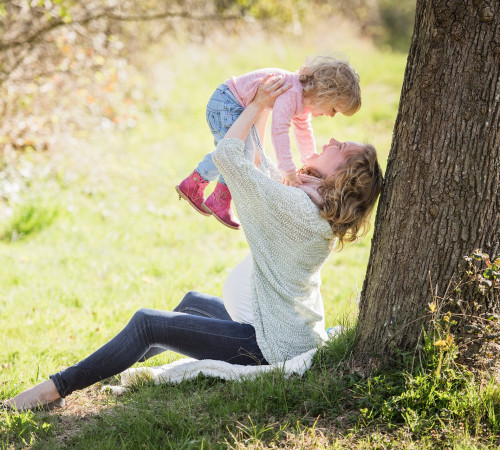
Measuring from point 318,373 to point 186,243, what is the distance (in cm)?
351

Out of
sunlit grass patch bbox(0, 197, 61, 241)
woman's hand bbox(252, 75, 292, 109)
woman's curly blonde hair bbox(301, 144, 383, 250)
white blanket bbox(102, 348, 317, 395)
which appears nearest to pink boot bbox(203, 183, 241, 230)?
woman's hand bbox(252, 75, 292, 109)

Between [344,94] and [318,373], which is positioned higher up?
[344,94]

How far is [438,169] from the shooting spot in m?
2.57

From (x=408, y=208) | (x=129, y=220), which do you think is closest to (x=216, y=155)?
(x=408, y=208)

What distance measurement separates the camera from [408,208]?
8.68 feet

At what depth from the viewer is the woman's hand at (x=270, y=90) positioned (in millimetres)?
3045

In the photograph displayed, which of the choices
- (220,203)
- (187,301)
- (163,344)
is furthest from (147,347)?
(220,203)

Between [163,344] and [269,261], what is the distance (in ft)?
2.24

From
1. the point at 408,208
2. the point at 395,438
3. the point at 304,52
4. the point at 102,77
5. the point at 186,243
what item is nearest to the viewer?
the point at 395,438

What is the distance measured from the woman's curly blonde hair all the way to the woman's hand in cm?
50

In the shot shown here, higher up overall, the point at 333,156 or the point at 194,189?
the point at 333,156

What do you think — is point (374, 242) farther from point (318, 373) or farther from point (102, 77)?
point (102, 77)

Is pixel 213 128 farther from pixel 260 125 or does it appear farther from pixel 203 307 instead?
pixel 203 307

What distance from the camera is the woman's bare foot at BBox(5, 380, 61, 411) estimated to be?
9.59 feet
